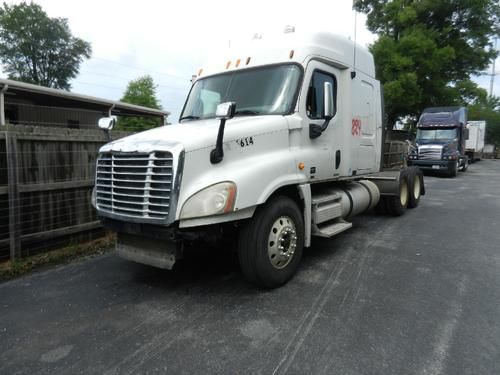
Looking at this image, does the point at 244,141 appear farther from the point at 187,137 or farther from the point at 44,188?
the point at 44,188

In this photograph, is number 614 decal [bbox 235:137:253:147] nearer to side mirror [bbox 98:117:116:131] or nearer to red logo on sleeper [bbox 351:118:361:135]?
side mirror [bbox 98:117:116:131]

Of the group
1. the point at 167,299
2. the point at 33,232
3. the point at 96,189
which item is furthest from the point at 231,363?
the point at 33,232

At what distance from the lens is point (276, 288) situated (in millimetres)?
3986

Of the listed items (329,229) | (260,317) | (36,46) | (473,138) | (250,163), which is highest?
(36,46)

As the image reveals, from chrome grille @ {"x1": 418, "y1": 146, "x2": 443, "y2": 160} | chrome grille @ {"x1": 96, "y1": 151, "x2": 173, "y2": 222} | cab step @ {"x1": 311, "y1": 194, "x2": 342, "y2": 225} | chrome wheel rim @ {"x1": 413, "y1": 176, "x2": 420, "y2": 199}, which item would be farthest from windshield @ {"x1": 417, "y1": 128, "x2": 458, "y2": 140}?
chrome grille @ {"x1": 96, "y1": 151, "x2": 173, "y2": 222}

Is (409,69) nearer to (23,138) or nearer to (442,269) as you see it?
(442,269)

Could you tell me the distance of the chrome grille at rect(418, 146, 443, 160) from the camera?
18.5 metres

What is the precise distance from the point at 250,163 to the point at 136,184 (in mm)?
1185

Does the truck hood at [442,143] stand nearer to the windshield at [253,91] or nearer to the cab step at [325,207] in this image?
the cab step at [325,207]

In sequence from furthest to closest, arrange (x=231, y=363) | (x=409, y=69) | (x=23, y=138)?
(x=409, y=69) → (x=23, y=138) → (x=231, y=363)

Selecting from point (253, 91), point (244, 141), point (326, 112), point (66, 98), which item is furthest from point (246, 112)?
point (66, 98)

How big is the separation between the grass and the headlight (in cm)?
281

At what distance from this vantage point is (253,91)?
14.6ft

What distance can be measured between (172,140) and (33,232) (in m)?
2.97
